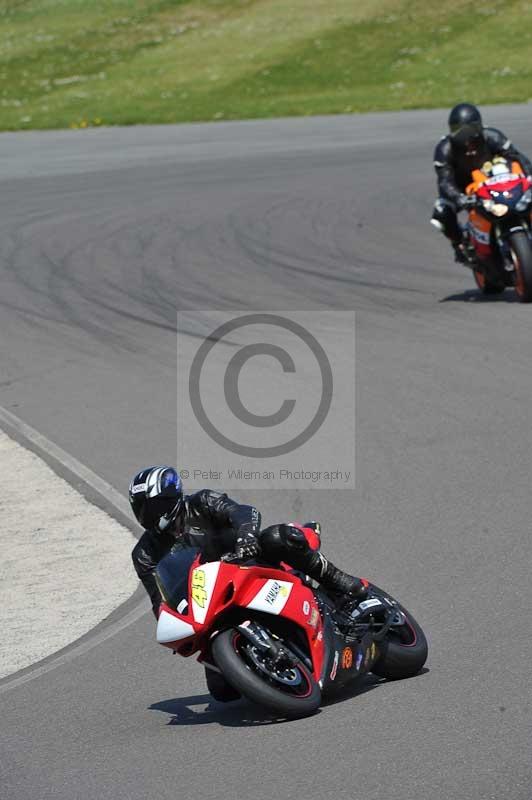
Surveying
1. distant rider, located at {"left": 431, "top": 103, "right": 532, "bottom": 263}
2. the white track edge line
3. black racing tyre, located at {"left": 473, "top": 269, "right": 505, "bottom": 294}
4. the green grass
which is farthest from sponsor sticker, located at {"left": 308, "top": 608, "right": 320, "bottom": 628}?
the green grass

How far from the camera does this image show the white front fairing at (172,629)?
6.08 metres

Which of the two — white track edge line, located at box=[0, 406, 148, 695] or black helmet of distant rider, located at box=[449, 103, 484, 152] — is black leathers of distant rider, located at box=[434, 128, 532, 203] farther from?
white track edge line, located at box=[0, 406, 148, 695]

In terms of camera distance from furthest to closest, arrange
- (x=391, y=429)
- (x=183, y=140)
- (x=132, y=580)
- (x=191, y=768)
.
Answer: (x=183, y=140), (x=391, y=429), (x=132, y=580), (x=191, y=768)

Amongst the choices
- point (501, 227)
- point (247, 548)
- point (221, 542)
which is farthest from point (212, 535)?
point (501, 227)

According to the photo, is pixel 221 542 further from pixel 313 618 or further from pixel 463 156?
pixel 463 156

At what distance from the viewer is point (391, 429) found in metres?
11.0

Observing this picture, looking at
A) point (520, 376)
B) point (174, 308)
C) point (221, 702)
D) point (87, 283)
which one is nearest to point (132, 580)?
point (221, 702)

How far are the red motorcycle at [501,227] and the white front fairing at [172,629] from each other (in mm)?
8753

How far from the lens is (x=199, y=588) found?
616 cm

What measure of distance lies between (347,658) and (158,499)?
1164 millimetres

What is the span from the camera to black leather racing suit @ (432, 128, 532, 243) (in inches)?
583

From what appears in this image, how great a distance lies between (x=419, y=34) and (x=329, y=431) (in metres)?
37.1

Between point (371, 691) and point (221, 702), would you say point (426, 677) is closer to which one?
point (371, 691)

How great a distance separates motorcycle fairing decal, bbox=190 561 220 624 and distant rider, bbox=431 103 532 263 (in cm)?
911
